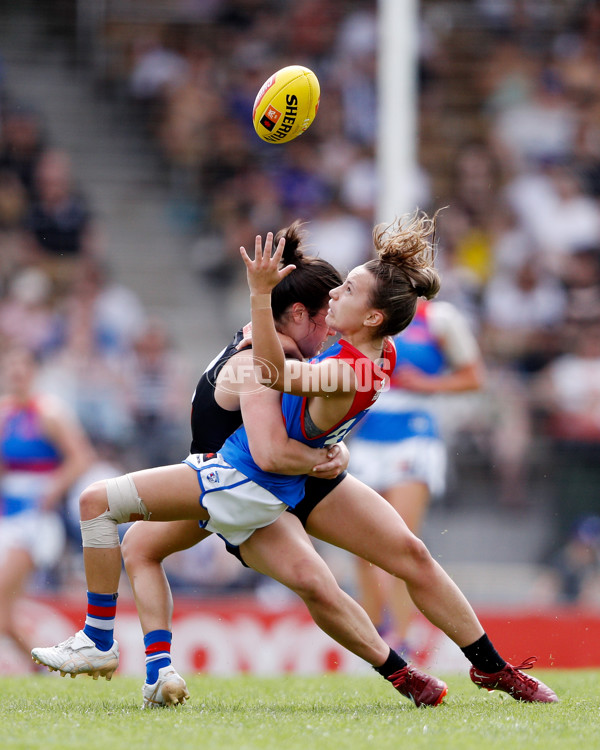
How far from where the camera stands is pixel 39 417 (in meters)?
7.63

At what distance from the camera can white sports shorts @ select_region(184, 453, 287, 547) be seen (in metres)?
4.46

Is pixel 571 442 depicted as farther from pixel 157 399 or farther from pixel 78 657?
pixel 78 657

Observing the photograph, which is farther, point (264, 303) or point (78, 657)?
point (78, 657)

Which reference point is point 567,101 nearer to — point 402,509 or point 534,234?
point 534,234

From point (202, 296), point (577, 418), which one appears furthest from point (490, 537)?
point (202, 296)

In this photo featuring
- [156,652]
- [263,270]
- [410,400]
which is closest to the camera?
[263,270]

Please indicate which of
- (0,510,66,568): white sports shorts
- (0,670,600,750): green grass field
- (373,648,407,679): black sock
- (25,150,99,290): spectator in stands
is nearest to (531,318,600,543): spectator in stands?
(0,670,600,750): green grass field

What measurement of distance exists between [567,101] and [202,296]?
14.8 ft

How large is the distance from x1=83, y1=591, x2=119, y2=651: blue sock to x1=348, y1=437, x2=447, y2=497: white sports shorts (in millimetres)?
2650

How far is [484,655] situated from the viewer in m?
4.74

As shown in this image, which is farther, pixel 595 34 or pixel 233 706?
pixel 595 34

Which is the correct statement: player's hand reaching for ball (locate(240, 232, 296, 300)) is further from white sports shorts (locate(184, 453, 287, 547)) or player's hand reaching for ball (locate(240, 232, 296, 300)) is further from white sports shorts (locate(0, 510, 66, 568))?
white sports shorts (locate(0, 510, 66, 568))

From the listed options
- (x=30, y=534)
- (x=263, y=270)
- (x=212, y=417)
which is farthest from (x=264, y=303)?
(x=30, y=534)

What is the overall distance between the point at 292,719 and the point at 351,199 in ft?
27.2
